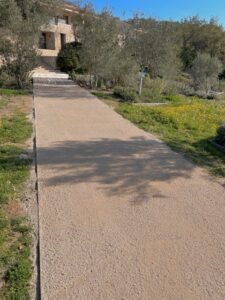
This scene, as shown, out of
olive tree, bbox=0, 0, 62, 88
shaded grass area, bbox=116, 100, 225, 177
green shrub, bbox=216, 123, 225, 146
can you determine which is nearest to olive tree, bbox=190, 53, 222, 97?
shaded grass area, bbox=116, 100, 225, 177

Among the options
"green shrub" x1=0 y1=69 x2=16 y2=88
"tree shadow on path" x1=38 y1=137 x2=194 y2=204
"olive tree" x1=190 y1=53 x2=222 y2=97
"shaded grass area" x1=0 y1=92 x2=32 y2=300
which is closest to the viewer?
"shaded grass area" x1=0 y1=92 x2=32 y2=300

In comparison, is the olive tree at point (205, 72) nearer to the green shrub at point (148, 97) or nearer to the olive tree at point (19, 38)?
the green shrub at point (148, 97)

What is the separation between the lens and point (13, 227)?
3555 mm

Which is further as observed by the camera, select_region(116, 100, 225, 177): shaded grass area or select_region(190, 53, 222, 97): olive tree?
select_region(190, 53, 222, 97): olive tree

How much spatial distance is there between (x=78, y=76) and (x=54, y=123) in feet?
39.3

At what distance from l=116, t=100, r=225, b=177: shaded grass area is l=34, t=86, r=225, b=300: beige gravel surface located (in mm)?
578

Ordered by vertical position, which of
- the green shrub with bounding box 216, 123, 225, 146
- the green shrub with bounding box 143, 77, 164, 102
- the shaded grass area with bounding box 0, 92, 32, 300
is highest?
the green shrub with bounding box 143, 77, 164, 102

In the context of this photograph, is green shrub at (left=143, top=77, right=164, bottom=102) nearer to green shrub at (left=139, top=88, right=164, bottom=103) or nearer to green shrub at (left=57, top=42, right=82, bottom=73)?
green shrub at (left=139, top=88, right=164, bottom=103)

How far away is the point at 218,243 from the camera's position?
3.44m

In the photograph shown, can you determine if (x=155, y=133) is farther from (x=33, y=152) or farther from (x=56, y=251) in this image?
(x=56, y=251)

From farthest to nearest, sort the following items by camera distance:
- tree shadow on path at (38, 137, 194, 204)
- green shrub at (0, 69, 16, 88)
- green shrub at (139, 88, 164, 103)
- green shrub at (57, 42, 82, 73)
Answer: green shrub at (57, 42, 82, 73) → green shrub at (0, 69, 16, 88) → green shrub at (139, 88, 164, 103) → tree shadow on path at (38, 137, 194, 204)

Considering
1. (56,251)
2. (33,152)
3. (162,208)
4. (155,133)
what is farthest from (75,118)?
(56,251)

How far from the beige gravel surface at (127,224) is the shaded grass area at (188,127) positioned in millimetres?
578

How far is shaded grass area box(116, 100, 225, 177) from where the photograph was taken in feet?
21.1
